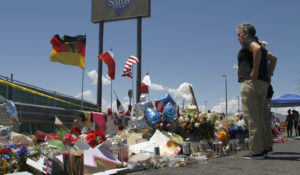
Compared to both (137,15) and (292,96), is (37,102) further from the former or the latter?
(137,15)

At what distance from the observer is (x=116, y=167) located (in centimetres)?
298

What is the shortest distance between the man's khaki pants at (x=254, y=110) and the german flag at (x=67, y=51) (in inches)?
294

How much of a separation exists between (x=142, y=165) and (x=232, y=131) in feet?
10.3

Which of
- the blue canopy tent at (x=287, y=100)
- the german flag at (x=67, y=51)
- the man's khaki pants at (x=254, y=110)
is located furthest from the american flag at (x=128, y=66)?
the man's khaki pants at (x=254, y=110)

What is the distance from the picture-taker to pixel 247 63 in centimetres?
383

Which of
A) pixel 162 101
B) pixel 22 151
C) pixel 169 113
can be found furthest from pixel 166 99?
pixel 22 151

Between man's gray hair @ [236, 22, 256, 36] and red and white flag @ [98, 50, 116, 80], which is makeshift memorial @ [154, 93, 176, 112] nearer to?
man's gray hair @ [236, 22, 256, 36]

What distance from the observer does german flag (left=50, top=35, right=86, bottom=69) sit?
10070 millimetres

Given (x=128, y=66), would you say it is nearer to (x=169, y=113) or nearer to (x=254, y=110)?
(x=169, y=113)

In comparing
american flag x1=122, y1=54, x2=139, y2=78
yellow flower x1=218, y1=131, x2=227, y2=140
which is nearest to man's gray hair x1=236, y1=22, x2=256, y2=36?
yellow flower x1=218, y1=131, x2=227, y2=140

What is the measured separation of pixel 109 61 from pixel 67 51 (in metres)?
2.18

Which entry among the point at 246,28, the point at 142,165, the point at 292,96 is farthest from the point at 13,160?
the point at 292,96

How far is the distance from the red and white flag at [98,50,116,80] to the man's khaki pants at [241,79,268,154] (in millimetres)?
8640

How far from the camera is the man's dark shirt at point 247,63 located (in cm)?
377
